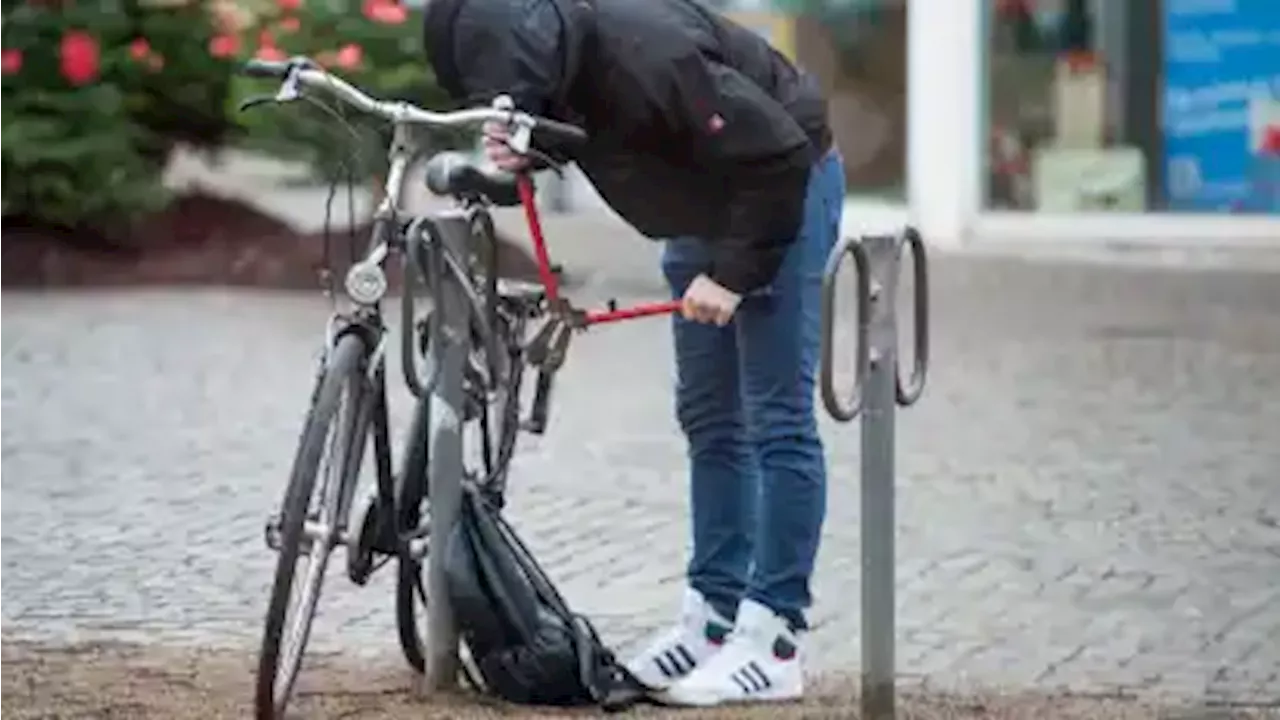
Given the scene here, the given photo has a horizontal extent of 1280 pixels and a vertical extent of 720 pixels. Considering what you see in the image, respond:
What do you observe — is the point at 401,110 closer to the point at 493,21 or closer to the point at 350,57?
the point at 493,21

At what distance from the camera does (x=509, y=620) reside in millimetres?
5605

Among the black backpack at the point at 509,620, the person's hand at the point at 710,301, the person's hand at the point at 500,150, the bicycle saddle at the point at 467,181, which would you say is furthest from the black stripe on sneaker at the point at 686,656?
the person's hand at the point at 500,150

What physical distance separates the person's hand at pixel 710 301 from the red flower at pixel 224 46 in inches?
358

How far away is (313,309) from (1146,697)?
315 inches

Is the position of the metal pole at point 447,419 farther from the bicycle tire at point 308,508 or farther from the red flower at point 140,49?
the red flower at point 140,49

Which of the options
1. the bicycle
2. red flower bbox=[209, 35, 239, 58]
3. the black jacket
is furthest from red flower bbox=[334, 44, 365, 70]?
the black jacket

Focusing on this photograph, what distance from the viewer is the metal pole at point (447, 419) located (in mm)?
5594

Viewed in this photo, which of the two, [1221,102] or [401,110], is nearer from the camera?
[401,110]

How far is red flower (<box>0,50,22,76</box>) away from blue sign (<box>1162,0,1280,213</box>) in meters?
6.85

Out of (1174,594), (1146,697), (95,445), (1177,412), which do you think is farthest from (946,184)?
(1146,697)

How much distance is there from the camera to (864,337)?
17.7ft

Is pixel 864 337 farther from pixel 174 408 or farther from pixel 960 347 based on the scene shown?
pixel 960 347

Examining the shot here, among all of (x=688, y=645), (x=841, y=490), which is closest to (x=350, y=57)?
(x=841, y=490)

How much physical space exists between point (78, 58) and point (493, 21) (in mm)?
9238
